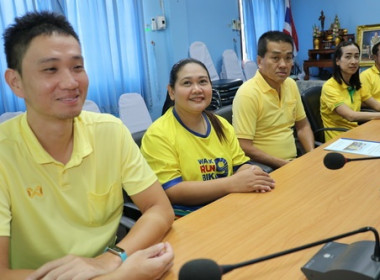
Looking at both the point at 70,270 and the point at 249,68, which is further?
the point at 249,68

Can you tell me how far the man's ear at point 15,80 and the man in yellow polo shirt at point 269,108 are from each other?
4.50 feet

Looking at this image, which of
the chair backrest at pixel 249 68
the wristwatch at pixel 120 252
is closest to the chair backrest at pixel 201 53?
the chair backrest at pixel 249 68

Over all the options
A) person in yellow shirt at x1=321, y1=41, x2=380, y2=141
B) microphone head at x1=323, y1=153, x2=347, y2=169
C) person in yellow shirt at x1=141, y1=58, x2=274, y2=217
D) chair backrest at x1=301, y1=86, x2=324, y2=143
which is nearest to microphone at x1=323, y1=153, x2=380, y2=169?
microphone head at x1=323, y1=153, x2=347, y2=169

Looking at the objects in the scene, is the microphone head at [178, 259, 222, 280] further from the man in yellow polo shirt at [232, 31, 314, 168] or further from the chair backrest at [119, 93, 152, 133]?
the chair backrest at [119, 93, 152, 133]

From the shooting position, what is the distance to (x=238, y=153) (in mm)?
1803

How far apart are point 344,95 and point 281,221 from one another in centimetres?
213

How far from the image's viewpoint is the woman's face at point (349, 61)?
3.00 m

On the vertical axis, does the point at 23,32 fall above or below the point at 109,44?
below

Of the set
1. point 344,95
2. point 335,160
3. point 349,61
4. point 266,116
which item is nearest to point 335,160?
point 335,160

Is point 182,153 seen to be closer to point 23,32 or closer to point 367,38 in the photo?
point 23,32

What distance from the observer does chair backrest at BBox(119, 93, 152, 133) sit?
3.78 m

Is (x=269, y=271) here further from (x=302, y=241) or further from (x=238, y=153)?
(x=238, y=153)

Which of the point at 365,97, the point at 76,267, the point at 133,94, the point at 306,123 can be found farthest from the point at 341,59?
the point at 76,267

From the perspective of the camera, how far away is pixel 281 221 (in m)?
1.17
